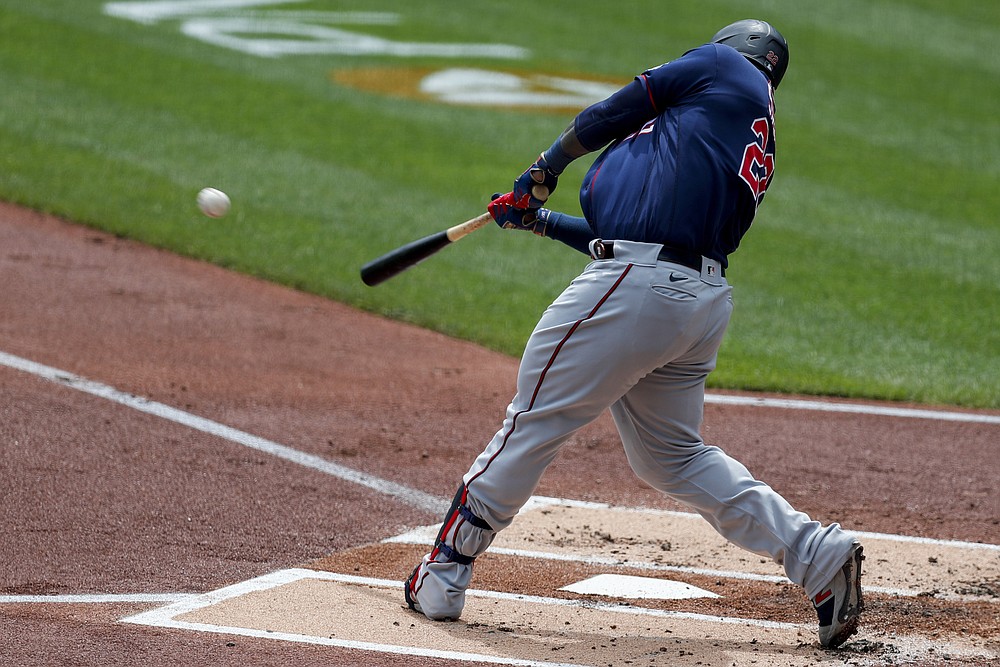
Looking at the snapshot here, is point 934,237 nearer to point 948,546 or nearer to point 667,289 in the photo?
point 948,546

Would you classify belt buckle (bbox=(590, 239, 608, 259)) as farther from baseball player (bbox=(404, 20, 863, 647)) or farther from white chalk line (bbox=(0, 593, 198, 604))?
white chalk line (bbox=(0, 593, 198, 604))

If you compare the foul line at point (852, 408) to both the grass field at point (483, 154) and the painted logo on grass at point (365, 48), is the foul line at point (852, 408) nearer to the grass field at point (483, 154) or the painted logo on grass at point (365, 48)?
the grass field at point (483, 154)

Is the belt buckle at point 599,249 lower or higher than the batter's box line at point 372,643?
higher

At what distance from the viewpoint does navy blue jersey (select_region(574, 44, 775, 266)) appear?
→ 144 inches

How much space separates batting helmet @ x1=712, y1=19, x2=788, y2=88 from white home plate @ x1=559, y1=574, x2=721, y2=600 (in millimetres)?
1683

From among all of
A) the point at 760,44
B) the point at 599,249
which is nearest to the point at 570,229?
the point at 599,249

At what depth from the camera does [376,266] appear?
15.3ft

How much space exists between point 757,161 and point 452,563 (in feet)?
4.91

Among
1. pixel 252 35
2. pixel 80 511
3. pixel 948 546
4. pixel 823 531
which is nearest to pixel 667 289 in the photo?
pixel 823 531

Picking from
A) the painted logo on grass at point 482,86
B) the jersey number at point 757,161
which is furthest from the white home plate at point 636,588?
the painted logo on grass at point 482,86

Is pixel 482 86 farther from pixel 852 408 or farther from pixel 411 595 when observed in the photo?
pixel 411 595

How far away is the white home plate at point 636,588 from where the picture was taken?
4.30m

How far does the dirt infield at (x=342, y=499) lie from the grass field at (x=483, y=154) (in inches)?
34.5

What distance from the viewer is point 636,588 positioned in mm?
4355
